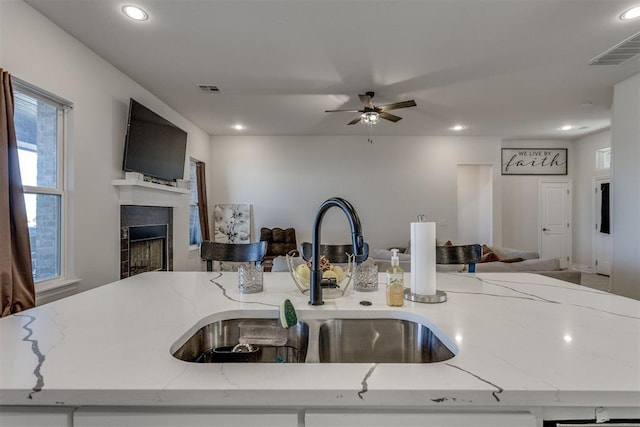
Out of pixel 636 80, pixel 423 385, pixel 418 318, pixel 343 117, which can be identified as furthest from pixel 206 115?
pixel 636 80

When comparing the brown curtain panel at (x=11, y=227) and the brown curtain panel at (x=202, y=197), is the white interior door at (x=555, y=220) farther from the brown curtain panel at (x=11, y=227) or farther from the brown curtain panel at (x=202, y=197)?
the brown curtain panel at (x=11, y=227)

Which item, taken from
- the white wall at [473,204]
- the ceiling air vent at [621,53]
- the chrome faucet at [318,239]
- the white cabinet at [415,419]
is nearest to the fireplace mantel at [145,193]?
the chrome faucet at [318,239]

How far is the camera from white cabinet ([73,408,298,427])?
58 centimetres

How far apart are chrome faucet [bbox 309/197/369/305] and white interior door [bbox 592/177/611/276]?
22.3ft

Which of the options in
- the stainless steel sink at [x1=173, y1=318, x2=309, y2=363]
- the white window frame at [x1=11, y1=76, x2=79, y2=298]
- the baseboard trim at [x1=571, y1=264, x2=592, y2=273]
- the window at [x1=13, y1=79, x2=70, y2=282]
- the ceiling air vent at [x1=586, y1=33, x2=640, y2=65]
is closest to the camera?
the stainless steel sink at [x1=173, y1=318, x2=309, y2=363]

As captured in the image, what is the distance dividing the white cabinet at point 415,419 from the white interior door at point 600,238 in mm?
6916

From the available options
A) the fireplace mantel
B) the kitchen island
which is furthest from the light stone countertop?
the fireplace mantel

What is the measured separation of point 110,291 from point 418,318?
4.06 feet

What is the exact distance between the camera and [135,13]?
7.33ft

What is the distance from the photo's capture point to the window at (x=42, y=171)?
226 centimetres

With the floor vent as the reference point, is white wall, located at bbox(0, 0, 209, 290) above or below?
below

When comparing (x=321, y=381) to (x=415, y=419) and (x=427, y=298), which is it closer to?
(x=415, y=419)

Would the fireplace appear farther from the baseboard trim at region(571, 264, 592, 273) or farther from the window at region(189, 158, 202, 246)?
the baseboard trim at region(571, 264, 592, 273)

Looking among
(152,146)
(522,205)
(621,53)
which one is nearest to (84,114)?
(152,146)
